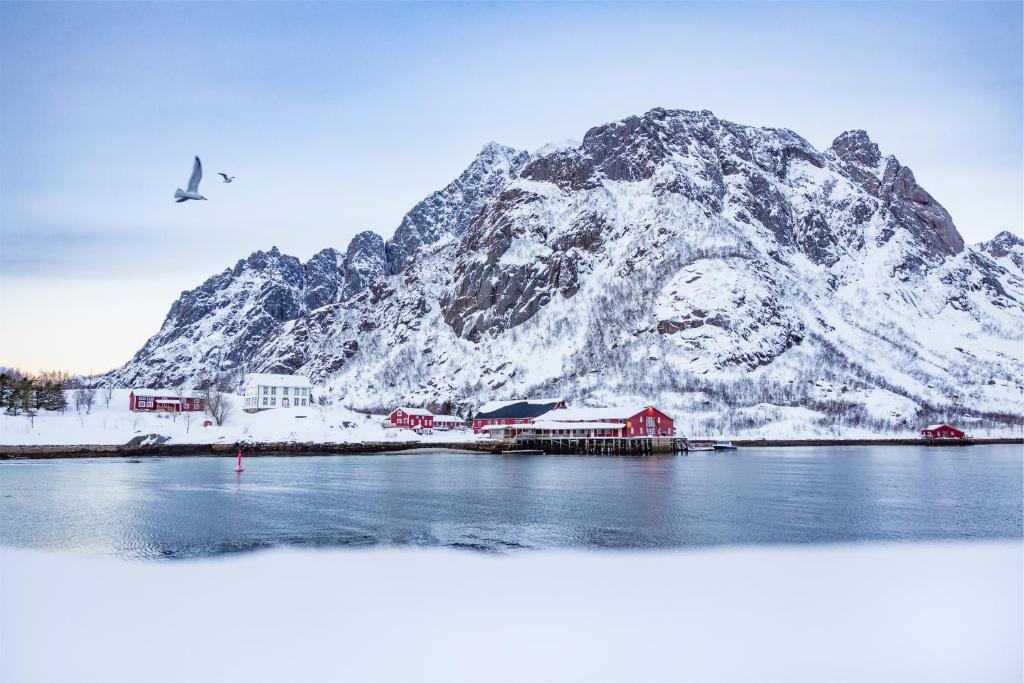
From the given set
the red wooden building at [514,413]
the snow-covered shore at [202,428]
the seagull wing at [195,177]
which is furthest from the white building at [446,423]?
the seagull wing at [195,177]

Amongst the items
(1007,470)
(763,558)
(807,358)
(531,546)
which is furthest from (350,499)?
(807,358)

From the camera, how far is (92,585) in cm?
2392

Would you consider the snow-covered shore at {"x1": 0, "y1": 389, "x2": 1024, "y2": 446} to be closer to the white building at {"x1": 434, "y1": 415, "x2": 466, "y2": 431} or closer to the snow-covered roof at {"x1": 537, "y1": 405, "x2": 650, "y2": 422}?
the white building at {"x1": 434, "y1": 415, "x2": 466, "y2": 431}

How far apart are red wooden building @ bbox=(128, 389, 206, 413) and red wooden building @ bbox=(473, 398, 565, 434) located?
1816 inches

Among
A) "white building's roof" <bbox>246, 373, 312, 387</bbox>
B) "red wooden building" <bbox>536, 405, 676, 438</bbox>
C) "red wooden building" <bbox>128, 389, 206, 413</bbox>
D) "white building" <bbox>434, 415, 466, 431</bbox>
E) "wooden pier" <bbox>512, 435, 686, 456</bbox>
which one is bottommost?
"wooden pier" <bbox>512, 435, 686, 456</bbox>

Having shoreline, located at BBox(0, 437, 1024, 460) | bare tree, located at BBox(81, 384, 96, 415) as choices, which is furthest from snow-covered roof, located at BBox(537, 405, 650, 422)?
bare tree, located at BBox(81, 384, 96, 415)

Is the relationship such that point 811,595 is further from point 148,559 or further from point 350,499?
point 350,499

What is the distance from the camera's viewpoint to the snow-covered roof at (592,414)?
11825 centimetres

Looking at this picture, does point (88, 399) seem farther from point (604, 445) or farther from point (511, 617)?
point (511, 617)

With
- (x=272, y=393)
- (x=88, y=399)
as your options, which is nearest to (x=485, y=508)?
(x=88, y=399)

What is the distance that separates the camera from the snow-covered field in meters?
97.8

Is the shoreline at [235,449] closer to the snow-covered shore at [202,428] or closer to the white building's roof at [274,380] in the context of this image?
the snow-covered shore at [202,428]

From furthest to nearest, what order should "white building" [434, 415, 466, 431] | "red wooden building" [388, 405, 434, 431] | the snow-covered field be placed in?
1. "white building" [434, 415, 466, 431]
2. "red wooden building" [388, 405, 434, 431]
3. the snow-covered field

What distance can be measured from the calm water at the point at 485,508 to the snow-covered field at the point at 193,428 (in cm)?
2841
